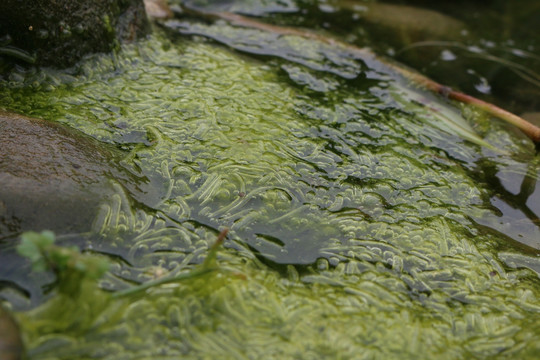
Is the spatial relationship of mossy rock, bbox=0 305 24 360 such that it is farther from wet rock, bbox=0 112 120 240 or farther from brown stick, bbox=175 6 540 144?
brown stick, bbox=175 6 540 144

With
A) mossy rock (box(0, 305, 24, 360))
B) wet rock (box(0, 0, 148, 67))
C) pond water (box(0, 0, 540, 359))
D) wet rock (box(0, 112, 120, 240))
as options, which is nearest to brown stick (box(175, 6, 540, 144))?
pond water (box(0, 0, 540, 359))

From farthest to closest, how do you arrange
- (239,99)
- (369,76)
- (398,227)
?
(369,76), (239,99), (398,227)

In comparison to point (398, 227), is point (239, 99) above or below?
above

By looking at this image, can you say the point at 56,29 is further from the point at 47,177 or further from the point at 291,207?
the point at 291,207

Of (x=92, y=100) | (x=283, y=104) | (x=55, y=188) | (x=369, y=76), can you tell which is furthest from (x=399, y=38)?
(x=55, y=188)

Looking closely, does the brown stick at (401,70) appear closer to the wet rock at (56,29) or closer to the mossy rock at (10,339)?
the wet rock at (56,29)

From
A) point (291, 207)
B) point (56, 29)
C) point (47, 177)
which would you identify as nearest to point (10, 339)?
point (47, 177)

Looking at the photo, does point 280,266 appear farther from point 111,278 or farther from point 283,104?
point 283,104
